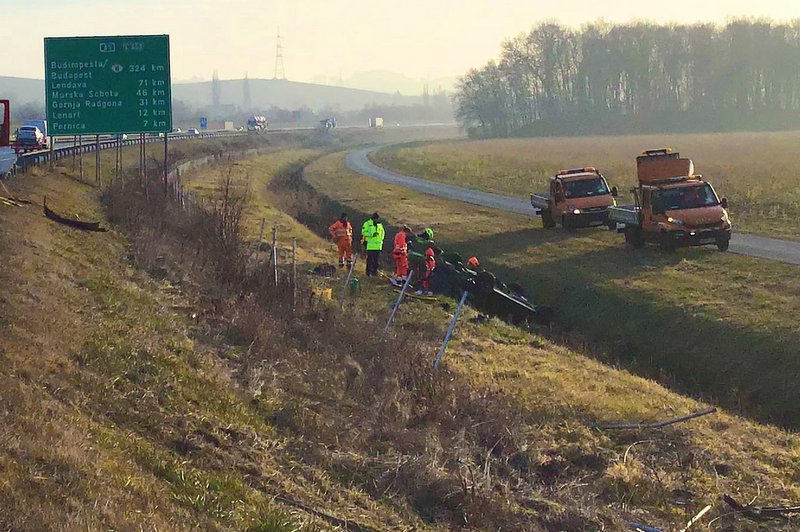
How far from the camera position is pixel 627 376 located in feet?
56.6

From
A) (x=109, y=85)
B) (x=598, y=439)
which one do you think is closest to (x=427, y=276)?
(x=598, y=439)

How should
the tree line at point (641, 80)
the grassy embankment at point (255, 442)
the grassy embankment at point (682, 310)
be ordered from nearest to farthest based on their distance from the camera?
the grassy embankment at point (255, 442) < the grassy embankment at point (682, 310) < the tree line at point (641, 80)

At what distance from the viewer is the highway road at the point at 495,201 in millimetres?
26438

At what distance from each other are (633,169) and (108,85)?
1294 inches

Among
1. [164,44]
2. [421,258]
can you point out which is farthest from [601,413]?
[164,44]

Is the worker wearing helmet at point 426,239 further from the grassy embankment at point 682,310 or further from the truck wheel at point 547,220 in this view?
the truck wheel at point 547,220

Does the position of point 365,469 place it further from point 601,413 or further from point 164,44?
point 164,44

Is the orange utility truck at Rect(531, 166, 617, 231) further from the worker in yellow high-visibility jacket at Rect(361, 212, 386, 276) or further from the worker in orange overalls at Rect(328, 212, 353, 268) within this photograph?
the worker in yellow high-visibility jacket at Rect(361, 212, 386, 276)

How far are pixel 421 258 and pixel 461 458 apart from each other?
43.4 ft

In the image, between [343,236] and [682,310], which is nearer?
[682,310]

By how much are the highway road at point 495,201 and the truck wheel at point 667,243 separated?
1722 mm

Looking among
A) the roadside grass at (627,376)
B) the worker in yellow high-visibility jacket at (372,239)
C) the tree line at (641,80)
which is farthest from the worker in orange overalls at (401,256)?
the tree line at (641,80)

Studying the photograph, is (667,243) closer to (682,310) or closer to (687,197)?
(687,197)

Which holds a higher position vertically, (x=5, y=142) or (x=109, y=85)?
(x=109, y=85)
